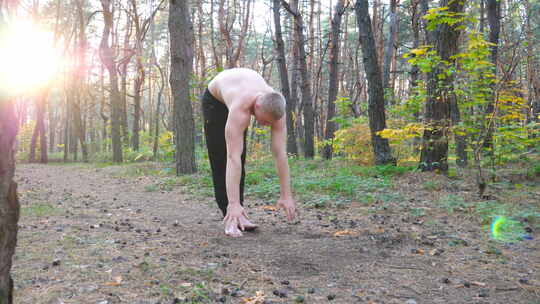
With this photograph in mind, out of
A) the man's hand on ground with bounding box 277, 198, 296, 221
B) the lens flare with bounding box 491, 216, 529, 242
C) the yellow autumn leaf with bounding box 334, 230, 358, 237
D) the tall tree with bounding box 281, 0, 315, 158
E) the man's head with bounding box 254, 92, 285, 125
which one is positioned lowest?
the yellow autumn leaf with bounding box 334, 230, 358, 237

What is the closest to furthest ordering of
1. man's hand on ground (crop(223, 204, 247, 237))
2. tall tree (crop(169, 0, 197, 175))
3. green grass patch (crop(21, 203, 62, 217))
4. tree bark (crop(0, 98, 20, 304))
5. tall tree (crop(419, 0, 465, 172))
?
tree bark (crop(0, 98, 20, 304)) < man's hand on ground (crop(223, 204, 247, 237)) < green grass patch (crop(21, 203, 62, 217)) < tall tree (crop(419, 0, 465, 172)) < tall tree (crop(169, 0, 197, 175))

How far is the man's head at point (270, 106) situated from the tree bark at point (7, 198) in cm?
196

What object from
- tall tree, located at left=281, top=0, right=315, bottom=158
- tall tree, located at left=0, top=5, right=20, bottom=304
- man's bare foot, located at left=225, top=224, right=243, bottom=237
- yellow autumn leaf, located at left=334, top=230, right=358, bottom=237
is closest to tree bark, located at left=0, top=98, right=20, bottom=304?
tall tree, located at left=0, top=5, right=20, bottom=304

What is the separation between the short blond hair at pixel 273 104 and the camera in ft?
10.2

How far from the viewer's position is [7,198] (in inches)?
56.3

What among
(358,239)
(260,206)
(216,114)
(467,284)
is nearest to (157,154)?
(260,206)

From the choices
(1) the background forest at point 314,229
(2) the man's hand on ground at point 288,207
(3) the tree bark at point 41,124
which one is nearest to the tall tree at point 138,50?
(3) the tree bark at point 41,124

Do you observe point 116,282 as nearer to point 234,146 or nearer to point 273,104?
point 234,146

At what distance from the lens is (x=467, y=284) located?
238 cm

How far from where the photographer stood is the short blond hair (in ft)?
10.2

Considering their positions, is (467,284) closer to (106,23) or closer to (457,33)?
(457,33)

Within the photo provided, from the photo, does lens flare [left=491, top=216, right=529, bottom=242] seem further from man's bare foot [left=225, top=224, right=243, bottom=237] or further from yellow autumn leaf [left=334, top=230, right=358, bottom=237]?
man's bare foot [left=225, top=224, right=243, bottom=237]

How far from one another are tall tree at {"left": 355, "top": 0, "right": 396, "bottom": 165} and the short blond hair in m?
4.89

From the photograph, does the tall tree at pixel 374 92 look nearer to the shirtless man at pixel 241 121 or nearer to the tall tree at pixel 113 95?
the shirtless man at pixel 241 121
